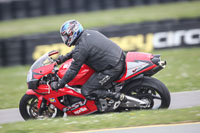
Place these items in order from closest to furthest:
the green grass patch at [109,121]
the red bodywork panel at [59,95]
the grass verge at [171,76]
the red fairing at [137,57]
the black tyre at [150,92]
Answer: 1. the green grass patch at [109,121]
2. the black tyre at [150,92]
3. the red fairing at [137,57]
4. the red bodywork panel at [59,95]
5. the grass verge at [171,76]

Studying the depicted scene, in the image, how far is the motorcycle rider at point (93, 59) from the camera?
5281 mm

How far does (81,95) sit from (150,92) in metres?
1.28

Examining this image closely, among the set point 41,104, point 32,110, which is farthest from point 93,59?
point 32,110

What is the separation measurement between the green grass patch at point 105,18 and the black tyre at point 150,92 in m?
9.87

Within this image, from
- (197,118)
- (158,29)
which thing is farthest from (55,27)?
(197,118)

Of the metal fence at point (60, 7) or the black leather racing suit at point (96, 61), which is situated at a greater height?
the metal fence at point (60, 7)

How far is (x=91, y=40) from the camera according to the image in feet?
17.6

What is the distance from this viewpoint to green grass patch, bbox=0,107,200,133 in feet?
15.9

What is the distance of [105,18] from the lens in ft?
55.1

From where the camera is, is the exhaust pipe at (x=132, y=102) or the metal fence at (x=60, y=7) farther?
the metal fence at (x=60, y=7)

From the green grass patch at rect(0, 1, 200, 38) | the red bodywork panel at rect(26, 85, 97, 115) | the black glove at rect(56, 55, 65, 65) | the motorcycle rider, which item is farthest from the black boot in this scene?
the green grass patch at rect(0, 1, 200, 38)

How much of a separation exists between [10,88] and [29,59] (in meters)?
2.69

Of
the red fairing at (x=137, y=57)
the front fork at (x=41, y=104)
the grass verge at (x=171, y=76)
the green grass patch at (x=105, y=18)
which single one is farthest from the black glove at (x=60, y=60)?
the green grass patch at (x=105, y=18)

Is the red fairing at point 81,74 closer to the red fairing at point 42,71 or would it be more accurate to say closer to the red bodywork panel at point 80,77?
the red bodywork panel at point 80,77
